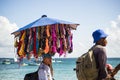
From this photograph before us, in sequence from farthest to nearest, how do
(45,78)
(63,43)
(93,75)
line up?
(63,43), (45,78), (93,75)

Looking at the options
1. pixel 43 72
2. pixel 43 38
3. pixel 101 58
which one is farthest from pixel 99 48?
pixel 43 38

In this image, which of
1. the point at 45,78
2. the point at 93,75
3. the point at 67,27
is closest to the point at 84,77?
the point at 93,75

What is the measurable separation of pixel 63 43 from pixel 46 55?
0.71m

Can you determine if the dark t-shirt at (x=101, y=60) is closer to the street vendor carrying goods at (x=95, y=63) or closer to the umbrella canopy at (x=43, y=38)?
the street vendor carrying goods at (x=95, y=63)

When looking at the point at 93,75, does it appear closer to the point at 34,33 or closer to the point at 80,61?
the point at 80,61

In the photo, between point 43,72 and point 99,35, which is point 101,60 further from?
point 43,72

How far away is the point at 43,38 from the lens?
6766 mm

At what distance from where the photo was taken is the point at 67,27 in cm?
709

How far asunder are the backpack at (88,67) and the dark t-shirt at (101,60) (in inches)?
2.2

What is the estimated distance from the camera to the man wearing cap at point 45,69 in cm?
600

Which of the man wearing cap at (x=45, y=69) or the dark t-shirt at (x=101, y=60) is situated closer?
the dark t-shirt at (x=101, y=60)

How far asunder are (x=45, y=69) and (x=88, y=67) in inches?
58.4

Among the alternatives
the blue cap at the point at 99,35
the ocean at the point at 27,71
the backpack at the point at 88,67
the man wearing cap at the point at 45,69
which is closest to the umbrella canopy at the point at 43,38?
the man wearing cap at the point at 45,69

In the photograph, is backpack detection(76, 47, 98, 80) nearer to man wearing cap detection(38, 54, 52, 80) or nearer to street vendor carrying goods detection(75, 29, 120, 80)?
street vendor carrying goods detection(75, 29, 120, 80)
